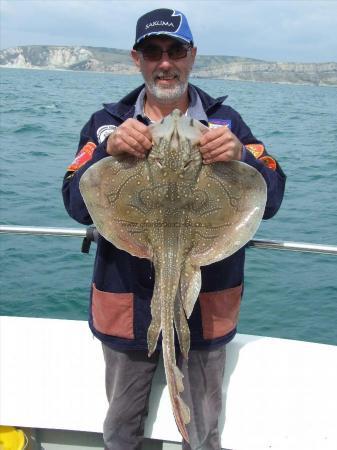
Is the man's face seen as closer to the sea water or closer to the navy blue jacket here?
the navy blue jacket

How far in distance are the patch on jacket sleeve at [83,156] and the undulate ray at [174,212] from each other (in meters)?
0.33

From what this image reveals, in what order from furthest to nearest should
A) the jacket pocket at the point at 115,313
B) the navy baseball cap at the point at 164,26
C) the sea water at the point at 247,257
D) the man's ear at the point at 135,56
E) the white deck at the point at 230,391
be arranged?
the sea water at the point at 247,257 < the white deck at the point at 230,391 < the man's ear at the point at 135,56 < the jacket pocket at the point at 115,313 < the navy baseball cap at the point at 164,26

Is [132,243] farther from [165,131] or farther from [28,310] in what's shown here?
[28,310]

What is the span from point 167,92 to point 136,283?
0.98 m

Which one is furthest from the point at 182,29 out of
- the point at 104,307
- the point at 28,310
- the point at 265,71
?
the point at 265,71

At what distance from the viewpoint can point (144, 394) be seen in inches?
118

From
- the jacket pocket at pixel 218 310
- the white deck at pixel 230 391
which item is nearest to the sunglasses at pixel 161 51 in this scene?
the jacket pocket at pixel 218 310

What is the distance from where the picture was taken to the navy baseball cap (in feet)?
8.93

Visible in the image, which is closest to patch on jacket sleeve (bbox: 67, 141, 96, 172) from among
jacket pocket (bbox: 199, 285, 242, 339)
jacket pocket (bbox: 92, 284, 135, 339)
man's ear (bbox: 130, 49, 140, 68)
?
man's ear (bbox: 130, 49, 140, 68)

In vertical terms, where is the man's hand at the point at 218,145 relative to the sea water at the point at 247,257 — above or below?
above

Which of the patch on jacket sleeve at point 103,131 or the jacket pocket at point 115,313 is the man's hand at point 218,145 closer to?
the patch on jacket sleeve at point 103,131

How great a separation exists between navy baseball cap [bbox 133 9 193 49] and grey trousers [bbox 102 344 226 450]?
1.61 metres

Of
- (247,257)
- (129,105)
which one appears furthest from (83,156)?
(247,257)

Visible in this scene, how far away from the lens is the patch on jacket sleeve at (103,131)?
282 cm
